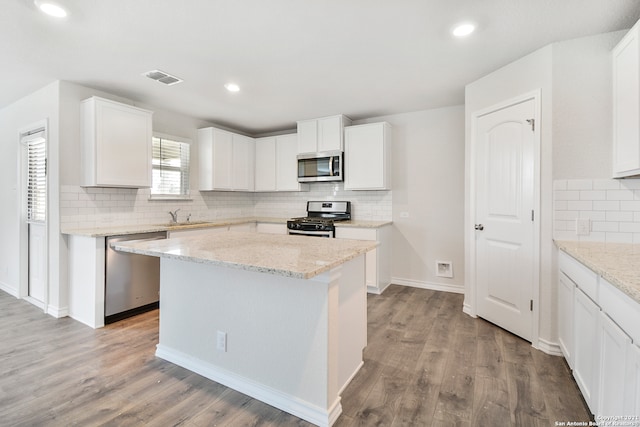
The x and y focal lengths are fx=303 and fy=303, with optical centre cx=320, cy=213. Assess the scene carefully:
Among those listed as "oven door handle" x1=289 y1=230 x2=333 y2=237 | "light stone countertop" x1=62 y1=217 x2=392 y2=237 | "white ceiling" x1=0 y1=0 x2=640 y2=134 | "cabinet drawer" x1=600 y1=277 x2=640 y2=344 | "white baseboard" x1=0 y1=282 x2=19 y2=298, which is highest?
"white ceiling" x1=0 y1=0 x2=640 y2=134

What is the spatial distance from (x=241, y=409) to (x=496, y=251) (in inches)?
99.8

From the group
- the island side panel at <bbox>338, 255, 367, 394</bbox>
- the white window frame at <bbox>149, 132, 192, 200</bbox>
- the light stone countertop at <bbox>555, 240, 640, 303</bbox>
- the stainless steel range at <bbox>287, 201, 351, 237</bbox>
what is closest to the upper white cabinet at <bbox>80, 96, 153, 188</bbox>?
the white window frame at <bbox>149, 132, 192, 200</bbox>

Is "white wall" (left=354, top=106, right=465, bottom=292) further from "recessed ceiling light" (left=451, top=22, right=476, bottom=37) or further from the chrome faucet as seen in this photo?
the chrome faucet

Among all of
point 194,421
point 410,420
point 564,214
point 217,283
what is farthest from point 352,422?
point 564,214

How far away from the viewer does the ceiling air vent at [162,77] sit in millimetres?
2912

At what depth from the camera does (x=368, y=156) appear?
4.20 meters

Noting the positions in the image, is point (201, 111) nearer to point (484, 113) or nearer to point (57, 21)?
point (57, 21)

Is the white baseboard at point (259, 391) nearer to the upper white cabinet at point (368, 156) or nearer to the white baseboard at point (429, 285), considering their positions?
the white baseboard at point (429, 285)

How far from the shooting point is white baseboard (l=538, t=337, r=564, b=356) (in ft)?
7.77

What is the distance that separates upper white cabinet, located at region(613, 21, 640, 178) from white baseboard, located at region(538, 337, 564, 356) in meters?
1.35

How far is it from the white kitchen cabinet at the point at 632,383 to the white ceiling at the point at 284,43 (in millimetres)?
2011

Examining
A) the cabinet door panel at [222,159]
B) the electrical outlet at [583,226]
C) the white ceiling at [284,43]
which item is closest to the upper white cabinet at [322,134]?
the white ceiling at [284,43]

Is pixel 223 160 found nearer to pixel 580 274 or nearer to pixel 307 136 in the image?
pixel 307 136

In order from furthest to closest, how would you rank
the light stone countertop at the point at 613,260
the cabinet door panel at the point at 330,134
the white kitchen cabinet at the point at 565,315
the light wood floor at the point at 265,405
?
the cabinet door panel at the point at 330,134
the white kitchen cabinet at the point at 565,315
the light wood floor at the point at 265,405
the light stone countertop at the point at 613,260
